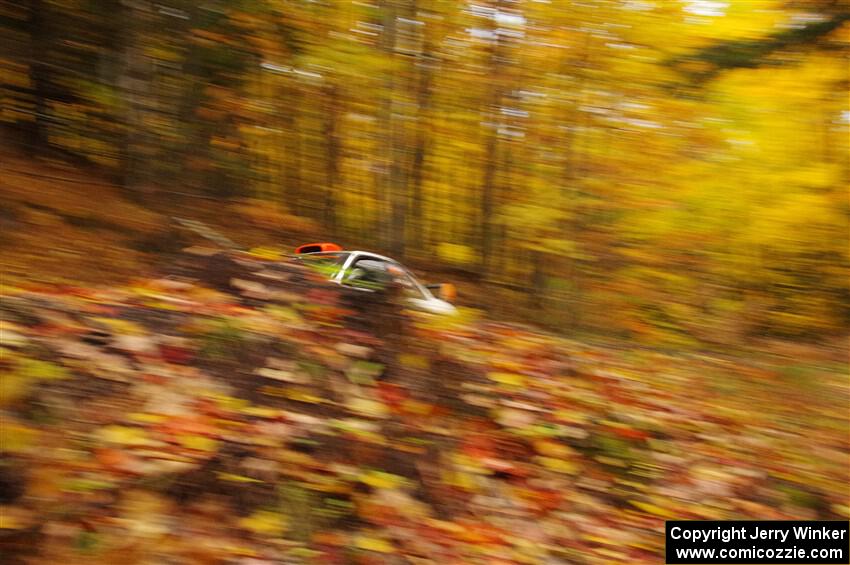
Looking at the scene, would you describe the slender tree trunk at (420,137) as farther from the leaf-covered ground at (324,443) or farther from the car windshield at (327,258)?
the leaf-covered ground at (324,443)

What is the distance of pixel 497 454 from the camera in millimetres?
5508

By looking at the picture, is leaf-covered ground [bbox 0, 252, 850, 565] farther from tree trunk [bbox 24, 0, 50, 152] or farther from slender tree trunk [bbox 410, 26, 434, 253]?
slender tree trunk [bbox 410, 26, 434, 253]

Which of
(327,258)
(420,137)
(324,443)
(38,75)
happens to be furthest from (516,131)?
(324,443)

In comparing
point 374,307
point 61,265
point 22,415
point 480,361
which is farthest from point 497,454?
point 61,265

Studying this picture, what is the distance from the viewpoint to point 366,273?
582cm

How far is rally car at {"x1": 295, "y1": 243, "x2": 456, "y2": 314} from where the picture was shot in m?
5.77

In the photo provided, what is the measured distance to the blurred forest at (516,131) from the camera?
24.3 ft

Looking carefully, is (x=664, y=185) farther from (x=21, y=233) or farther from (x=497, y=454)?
(x=21, y=233)

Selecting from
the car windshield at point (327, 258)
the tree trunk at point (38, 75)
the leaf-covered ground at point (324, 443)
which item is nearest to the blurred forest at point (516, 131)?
the tree trunk at point (38, 75)

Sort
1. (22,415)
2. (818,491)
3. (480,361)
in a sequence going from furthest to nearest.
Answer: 1. (480,361)
2. (818,491)
3. (22,415)

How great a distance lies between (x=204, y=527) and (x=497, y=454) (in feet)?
8.14

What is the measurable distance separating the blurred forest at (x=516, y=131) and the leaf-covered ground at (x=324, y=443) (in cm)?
292

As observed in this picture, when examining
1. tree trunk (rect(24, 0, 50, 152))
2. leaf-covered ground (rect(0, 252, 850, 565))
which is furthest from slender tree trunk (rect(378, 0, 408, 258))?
leaf-covered ground (rect(0, 252, 850, 565))

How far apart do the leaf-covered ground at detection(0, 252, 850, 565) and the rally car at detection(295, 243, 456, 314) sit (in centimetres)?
22
